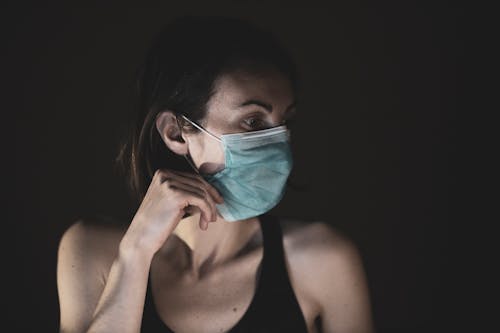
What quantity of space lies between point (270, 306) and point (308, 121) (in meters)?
1.10

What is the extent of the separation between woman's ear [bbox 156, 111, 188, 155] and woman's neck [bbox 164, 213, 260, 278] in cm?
26

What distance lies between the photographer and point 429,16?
2.26 meters

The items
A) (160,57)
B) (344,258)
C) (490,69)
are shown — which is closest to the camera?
(160,57)

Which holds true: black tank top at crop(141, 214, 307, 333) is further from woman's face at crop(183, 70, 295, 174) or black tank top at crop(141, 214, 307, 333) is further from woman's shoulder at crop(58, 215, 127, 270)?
woman's face at crop(183, 70, 295, 174)

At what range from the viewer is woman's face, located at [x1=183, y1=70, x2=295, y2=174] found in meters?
1.34

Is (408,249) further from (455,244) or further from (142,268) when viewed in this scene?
(142,268)

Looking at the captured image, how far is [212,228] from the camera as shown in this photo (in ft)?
5.21

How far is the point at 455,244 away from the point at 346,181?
62cm

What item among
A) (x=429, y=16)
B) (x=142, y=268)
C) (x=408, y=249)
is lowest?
(x=408, y=249)

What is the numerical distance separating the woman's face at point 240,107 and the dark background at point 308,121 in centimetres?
95

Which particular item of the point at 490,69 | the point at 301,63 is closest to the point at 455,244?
the point at 490,69

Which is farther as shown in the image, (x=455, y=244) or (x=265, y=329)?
(x=455, y=244)

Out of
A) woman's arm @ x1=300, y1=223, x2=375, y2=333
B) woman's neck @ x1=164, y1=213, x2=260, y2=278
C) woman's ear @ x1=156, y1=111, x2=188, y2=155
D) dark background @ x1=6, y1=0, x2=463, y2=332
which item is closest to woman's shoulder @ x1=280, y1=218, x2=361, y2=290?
woman's arm @ x1=300, y1=223, x2=375, y2=333

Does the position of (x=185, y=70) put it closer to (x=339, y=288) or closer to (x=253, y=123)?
(x=253, y=123)
